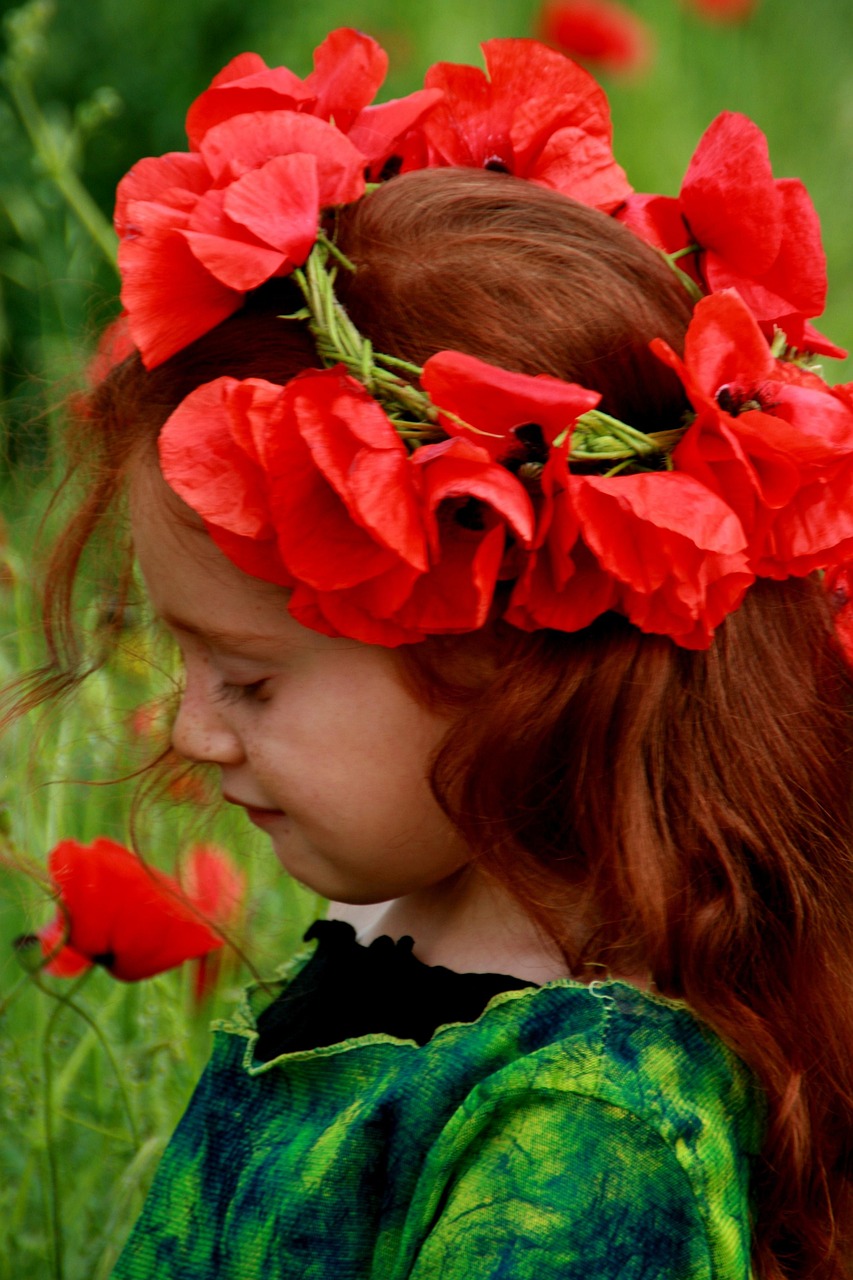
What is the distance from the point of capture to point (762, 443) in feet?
2.69

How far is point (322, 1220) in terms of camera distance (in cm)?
91

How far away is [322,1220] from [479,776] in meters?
0.29

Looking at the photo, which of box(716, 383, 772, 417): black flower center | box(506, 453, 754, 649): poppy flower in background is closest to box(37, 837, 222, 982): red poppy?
box(506, 453, 754, 649): poppy flower in background

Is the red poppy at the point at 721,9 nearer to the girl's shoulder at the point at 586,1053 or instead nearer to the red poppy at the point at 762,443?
the red poppy at the point at 762,443

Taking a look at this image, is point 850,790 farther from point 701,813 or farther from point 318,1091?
point 318,1091

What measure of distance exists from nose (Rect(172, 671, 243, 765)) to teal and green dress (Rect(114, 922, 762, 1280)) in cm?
18

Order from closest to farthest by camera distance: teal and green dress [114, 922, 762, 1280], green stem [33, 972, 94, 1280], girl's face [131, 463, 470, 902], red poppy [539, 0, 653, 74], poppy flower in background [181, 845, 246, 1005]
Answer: teal and green dress [114, 922, 762, 1280] < girl's face [131, 463, 470, 902] < green stem [33, 972, 94, 1280] < poppy flower in background [181, 845, 246, 1005] < red poppy [539, 0, 653, 74]

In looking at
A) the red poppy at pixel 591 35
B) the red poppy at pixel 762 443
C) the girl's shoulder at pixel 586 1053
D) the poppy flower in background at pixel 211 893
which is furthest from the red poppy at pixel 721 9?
the girl's shoulder at pixel 586 1053

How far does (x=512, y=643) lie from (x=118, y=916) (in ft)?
1.63

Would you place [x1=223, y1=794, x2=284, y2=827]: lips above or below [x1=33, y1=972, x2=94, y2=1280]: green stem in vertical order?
above

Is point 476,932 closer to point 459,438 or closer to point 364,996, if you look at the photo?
point 364,996

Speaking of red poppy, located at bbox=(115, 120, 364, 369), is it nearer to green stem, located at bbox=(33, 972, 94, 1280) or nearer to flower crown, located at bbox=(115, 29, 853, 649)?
flower crown, located at bbox=(115, 29, 853, 649)

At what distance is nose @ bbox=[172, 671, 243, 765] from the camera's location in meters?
0.94

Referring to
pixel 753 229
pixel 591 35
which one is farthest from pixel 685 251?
pixel 591 35
